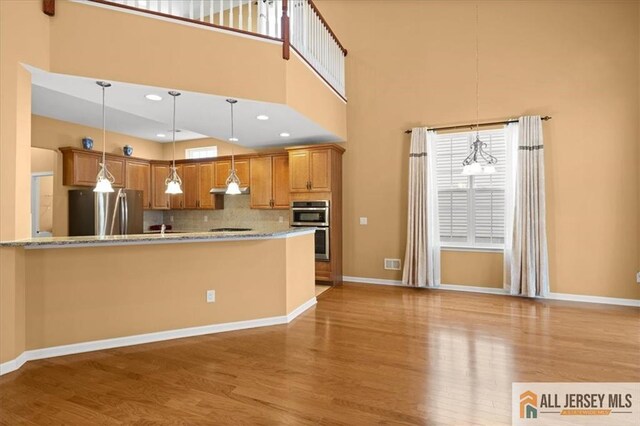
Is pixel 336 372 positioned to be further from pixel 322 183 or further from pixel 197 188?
pixel 197 188

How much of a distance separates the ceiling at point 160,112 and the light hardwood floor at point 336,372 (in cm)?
260

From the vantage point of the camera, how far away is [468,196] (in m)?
5.45

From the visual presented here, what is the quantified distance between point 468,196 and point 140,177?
20.8 ft

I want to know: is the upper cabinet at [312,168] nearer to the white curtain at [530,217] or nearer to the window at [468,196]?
the window at [468,196]

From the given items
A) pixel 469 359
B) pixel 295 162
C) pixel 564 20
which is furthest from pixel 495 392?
pixel 564 20

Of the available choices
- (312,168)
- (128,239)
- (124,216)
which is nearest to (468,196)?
(312,168)

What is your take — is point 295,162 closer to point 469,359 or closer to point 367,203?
point 367,203

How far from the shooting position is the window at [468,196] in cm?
524

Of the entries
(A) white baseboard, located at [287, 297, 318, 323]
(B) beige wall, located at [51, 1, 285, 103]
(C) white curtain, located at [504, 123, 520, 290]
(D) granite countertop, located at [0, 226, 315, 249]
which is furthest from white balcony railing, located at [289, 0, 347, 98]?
(A) white baseboard, located at [287, 297, 318, 323]

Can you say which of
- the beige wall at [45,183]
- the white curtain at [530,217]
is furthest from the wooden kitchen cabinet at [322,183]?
the beige wall at [45,183]

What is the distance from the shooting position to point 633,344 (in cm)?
324

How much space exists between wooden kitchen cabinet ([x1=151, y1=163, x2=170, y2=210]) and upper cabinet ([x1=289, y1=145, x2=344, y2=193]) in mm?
3089

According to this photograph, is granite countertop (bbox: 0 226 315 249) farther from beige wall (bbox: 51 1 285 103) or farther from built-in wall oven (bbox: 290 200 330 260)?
built-in wall oven (bbox: 290 200 330 260)

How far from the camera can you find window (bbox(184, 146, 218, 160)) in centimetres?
743
